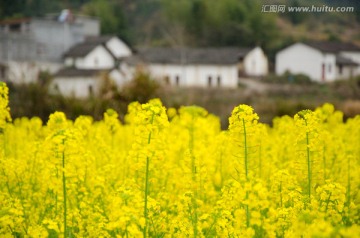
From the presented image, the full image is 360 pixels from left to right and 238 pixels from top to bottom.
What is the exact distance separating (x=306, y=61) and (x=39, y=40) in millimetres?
19054

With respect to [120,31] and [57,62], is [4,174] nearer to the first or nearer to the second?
[57,62]

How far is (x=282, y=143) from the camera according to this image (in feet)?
34.1

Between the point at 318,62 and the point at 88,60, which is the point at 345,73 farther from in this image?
the point at 88,60

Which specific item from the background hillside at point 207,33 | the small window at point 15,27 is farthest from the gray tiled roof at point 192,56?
the small window at point 15,27

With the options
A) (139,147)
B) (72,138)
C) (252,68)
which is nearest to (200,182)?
(139,147)

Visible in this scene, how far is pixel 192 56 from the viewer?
47188mm

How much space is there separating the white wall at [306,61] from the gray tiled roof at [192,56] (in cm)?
289

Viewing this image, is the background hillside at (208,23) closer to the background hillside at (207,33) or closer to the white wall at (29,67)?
the background hillside at (207,33)

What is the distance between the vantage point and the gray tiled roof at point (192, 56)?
151ft

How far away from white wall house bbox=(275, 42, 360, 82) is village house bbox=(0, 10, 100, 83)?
15.3 metres

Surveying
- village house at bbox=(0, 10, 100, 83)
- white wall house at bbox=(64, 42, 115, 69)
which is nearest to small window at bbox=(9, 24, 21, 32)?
village house at bbox=(0, 10, 100, 83)

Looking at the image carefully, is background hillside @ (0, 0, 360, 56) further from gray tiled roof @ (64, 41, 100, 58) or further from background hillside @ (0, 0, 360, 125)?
gray tiled roof @ (64, 41, 100, 58)

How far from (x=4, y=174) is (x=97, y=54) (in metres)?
39.0

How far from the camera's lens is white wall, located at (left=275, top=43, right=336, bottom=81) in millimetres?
46406
